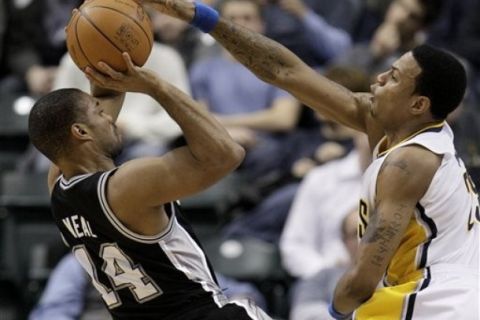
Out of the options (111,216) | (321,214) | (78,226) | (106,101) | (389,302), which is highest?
(106,101)

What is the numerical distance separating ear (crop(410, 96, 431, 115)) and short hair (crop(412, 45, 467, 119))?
0.05 feet

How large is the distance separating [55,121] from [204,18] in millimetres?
742

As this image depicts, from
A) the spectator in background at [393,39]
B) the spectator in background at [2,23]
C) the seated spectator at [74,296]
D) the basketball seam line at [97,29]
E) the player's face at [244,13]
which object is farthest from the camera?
the spectator in background at [2,23]

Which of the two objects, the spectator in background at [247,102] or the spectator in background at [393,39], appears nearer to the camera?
the spectator in background at [247,102]

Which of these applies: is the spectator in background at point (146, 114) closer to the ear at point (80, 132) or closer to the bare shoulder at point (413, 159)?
the ear at point (80, 132)

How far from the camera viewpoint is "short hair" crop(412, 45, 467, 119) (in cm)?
471

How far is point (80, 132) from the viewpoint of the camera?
467 centimetres

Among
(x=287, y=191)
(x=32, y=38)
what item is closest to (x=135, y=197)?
(x=287, y=191)

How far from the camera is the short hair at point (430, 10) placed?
29.3 ft

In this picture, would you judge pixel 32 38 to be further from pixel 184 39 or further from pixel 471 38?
pixel 471 38

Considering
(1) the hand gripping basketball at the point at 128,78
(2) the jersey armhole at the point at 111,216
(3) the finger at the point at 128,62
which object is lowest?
(2) the jersey armhole at the point at 111,216

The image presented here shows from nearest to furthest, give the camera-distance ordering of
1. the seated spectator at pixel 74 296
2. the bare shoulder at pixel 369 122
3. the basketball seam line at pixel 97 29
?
the basketball seam line at pixel 97 29 → the bare shoulder at pixel 369 122 → the seated spectator at pixel 74 296

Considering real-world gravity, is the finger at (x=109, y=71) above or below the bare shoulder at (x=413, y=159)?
above

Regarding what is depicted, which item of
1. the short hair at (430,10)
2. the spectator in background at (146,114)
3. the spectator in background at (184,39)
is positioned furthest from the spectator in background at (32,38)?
the short hair at (430,10)
